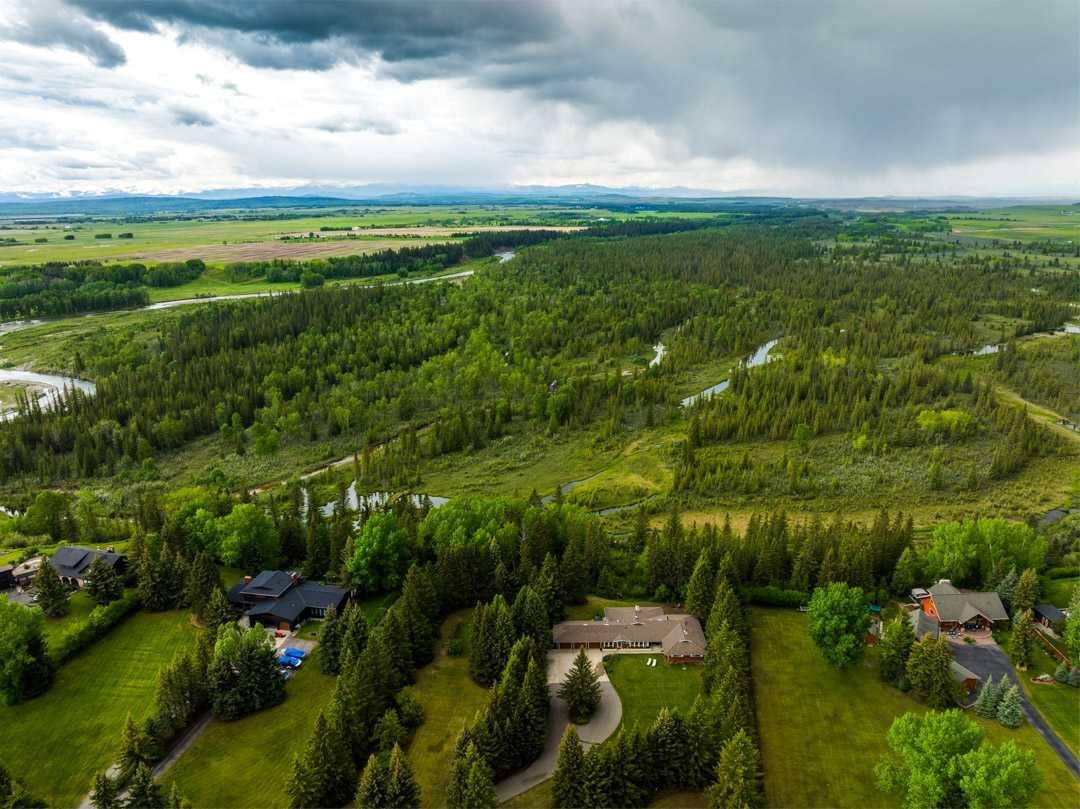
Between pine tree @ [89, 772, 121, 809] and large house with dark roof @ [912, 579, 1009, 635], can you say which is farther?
large house with dark roof @ [912, 579, 1009, 635]

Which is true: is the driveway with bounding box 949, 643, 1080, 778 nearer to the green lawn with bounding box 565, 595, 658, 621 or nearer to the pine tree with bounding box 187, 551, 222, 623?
the green lawn with bounding box 565, 595, 658, 621

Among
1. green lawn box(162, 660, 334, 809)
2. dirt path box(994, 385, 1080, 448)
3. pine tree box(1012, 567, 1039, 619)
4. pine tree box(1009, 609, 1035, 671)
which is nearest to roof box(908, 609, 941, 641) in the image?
pine tree box(1009, 609, 1035, 671)

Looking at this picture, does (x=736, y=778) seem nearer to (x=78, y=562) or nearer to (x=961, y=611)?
(x=961, y=611)

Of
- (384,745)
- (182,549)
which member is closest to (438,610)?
(384,745)

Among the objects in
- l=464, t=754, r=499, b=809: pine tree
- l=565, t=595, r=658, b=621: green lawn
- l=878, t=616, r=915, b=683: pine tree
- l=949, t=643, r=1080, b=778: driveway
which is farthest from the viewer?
l=565, t=595, r=658, b=621: green lawn

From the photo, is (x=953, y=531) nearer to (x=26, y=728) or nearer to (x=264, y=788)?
(x=264, y=788)

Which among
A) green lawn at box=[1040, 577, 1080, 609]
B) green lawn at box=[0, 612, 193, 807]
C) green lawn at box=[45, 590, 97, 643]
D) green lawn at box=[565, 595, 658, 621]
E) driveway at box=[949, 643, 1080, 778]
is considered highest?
green lawn at box=[1040, 577, 1080, 609]

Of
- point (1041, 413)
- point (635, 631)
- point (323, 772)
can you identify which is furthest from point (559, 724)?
point (1041, 413)
